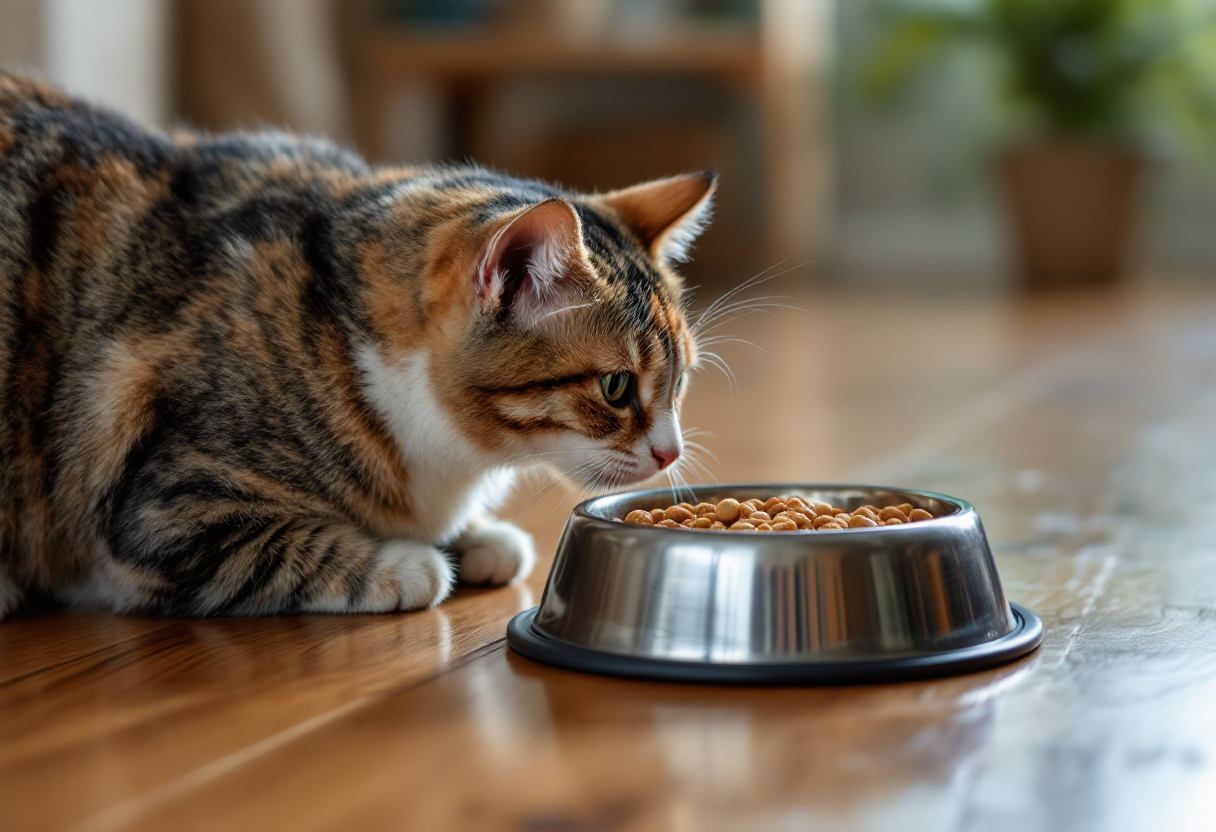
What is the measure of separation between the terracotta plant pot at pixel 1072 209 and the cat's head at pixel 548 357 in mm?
4524

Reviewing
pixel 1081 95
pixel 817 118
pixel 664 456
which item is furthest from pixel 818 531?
pixel 817 118

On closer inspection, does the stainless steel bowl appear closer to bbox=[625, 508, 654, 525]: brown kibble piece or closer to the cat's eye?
bbox=[625, 508, 654, 525]: brown kibble piece

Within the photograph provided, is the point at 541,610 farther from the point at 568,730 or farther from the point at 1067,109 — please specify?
the point at 1067,109

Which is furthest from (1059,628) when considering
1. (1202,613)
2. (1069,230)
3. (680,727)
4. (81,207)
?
(1069,230)

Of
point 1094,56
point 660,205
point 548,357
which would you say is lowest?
point 548,357

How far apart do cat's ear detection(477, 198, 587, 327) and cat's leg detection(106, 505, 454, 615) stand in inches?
11.9

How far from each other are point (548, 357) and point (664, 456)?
6.5 inches

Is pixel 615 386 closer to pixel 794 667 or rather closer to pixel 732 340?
pixel 794 667

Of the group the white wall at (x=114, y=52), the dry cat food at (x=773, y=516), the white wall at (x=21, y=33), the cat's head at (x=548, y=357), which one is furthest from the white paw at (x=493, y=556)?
the white wall at (x=21, y=33)

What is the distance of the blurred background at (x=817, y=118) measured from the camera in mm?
5367

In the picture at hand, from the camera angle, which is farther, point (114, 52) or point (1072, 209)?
point (1072, 209)

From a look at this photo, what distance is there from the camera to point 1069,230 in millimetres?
5785

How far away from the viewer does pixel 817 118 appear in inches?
253

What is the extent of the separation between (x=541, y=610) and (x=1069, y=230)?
495 cm
